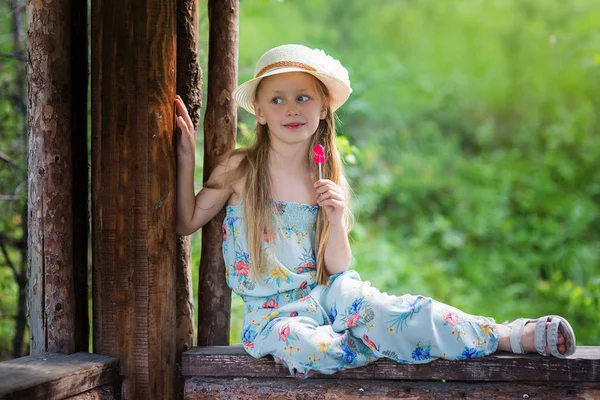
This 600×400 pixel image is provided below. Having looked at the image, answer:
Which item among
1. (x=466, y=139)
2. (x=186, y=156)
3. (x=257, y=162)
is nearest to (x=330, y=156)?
(x=257, y=162)

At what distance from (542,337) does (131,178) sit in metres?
1.58

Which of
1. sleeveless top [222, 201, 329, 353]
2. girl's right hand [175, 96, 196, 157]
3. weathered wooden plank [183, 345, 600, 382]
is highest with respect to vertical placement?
girl's right hand [175, 96, 196, 157]

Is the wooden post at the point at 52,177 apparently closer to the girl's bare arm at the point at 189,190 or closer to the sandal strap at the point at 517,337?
the girl's bare arm at the point at 189,190

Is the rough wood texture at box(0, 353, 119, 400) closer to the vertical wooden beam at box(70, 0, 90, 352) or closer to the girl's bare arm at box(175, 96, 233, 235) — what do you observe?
the vertical wooden beam at box(70, 0, 90, 352)

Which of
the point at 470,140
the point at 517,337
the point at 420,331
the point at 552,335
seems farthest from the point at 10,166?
the point at 470,140

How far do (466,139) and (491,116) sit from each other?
498mm

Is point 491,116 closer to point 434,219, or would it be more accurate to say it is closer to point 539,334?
point 434,219

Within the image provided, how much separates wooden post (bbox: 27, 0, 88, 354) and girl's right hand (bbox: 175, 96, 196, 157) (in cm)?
39

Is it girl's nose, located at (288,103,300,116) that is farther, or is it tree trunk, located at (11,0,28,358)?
tree trunk, located at (11,0,28,358)

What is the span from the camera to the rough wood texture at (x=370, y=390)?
2645 millimetres

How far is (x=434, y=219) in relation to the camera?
30.5 feet

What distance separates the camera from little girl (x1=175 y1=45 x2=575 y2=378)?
2.63 meters

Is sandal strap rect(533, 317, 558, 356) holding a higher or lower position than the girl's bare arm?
lower

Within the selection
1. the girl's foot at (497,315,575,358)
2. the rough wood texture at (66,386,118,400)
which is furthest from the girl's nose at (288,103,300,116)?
the rough wood texture at (66,386,118,400)
